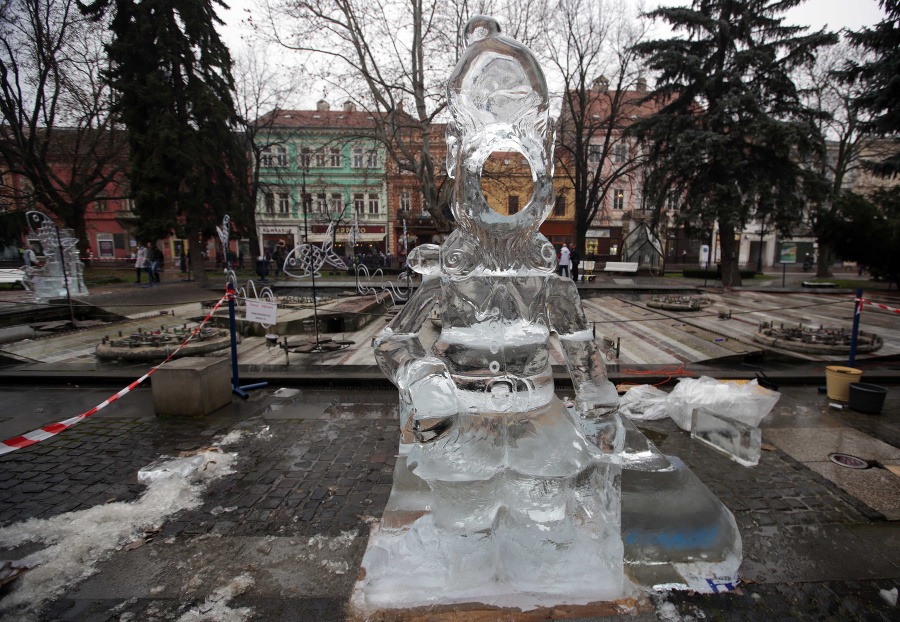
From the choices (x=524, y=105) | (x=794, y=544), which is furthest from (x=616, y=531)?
(x=524, y=105)

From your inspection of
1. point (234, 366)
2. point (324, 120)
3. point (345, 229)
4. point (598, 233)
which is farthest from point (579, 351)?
point (324, 120)

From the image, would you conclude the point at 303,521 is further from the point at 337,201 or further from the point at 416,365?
the point at 337,201

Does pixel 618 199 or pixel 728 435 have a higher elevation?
pixel 618 199

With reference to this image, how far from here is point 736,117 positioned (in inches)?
683

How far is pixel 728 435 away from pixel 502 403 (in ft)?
9.93

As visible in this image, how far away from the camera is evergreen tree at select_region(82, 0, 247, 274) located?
1852 centimetres

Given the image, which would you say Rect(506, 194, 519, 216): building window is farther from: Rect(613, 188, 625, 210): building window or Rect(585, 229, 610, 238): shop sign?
Rect(613, 188, 625, 210): building window

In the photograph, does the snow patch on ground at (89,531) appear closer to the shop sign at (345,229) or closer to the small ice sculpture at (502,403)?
the small ice sculpture at (502,403)

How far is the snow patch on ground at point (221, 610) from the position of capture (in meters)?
2.36

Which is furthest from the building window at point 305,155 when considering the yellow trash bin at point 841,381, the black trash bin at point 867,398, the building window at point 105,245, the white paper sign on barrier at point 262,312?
the building window at point 105,245

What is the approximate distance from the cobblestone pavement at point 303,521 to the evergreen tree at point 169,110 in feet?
54.6

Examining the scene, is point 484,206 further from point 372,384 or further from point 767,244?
point 767,244

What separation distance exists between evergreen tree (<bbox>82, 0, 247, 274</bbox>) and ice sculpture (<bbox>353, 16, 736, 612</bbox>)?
1997 cm

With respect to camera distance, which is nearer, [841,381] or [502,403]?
[502,403]
